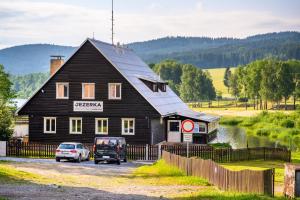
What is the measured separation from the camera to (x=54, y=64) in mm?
57812

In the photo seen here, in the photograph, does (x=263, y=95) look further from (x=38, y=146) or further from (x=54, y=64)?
(x=38, y=146)

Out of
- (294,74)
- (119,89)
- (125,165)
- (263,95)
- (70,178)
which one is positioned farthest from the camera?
(294,74)

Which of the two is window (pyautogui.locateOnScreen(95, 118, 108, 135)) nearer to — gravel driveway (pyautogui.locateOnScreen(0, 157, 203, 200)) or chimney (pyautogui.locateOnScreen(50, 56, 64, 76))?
chimney (pyautogui.locateOnScreen(50, 56, 64, 76))

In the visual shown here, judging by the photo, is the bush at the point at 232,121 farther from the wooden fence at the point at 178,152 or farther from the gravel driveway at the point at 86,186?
the gravel driveway at the point at 86,186

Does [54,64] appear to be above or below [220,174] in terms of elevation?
above

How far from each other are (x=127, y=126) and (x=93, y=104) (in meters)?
3.57

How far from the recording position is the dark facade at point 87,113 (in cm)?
5025

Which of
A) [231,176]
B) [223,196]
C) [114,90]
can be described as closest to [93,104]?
[114,90]

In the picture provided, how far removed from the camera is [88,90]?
170 feet

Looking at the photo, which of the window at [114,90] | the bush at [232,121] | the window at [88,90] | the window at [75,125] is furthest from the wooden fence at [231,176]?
the bush at [232,121]

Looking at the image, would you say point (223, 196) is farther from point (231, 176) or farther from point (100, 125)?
point (100, 125)

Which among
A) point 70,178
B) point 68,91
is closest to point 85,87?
point 68,91

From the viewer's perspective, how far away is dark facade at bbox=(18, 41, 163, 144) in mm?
50250

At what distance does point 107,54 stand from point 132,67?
204 inches
